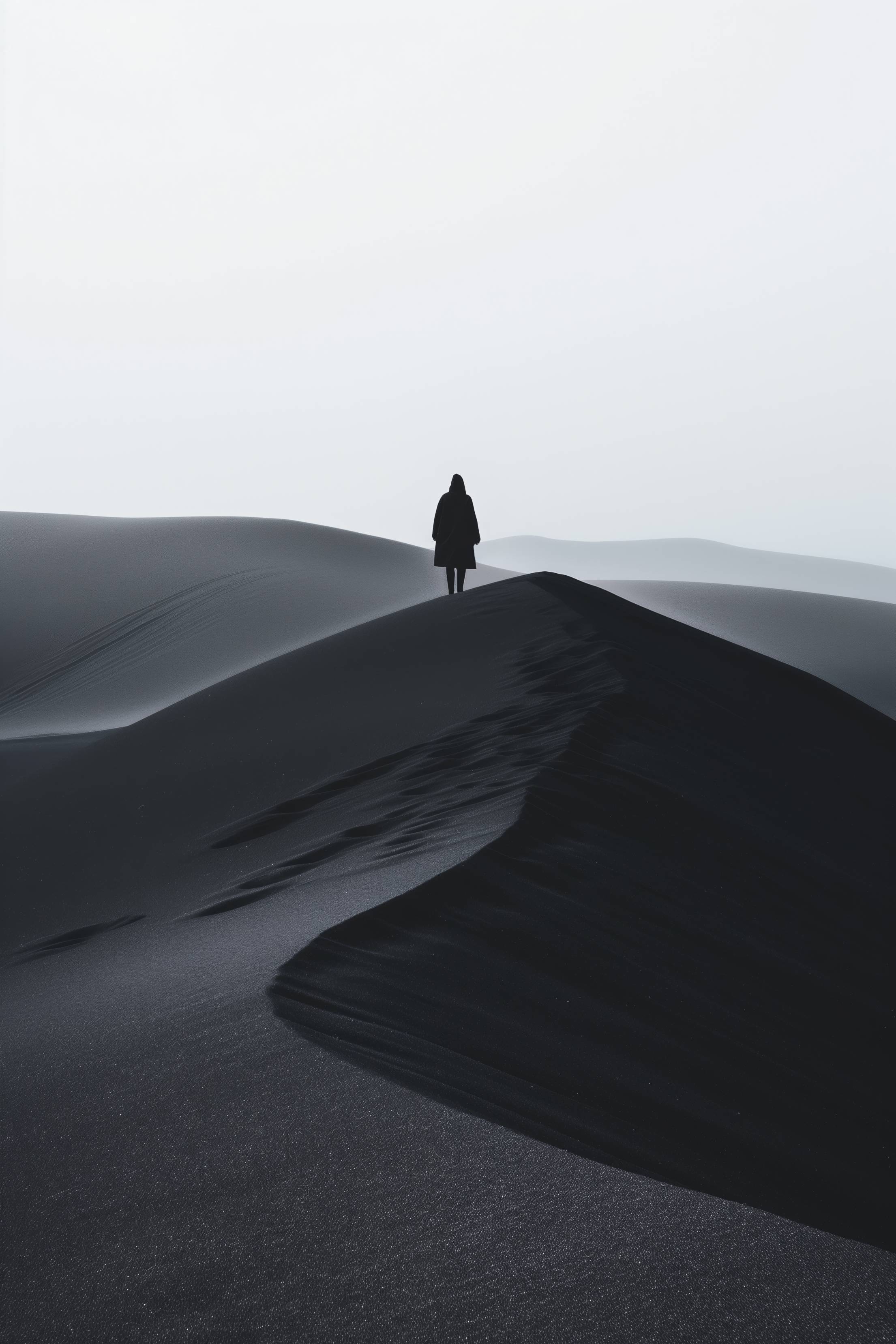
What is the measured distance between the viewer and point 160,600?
17.7m

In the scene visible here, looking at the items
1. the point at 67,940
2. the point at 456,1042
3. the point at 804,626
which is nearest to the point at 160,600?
the point at 804,626

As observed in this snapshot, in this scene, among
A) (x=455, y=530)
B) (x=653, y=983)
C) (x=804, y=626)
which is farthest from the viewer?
(x=804, y=626)

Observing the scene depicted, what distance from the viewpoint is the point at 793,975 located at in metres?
3.75

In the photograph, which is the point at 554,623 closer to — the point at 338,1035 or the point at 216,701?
the point at 216,701

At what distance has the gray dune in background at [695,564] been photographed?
59.2 metres

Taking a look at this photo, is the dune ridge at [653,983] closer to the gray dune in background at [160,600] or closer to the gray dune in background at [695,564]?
the gray dune in background at [160,600]

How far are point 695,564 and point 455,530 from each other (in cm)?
5321

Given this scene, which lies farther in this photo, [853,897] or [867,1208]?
[853,897]

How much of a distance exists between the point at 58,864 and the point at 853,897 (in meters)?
3.54

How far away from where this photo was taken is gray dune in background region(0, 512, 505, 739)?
535 inches

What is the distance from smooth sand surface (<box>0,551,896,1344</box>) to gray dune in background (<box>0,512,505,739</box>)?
6.62 meters

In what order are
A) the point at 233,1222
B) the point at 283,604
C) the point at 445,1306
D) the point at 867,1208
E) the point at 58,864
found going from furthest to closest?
the point at 283,604
the point at 58,864
the point at 867,1208
the point at 233,1222
the point at 445,1306

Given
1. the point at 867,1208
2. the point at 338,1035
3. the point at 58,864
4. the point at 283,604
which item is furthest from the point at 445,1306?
the point at 283,604

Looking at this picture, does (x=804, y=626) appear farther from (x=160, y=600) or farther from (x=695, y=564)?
(x=695, y=564)
